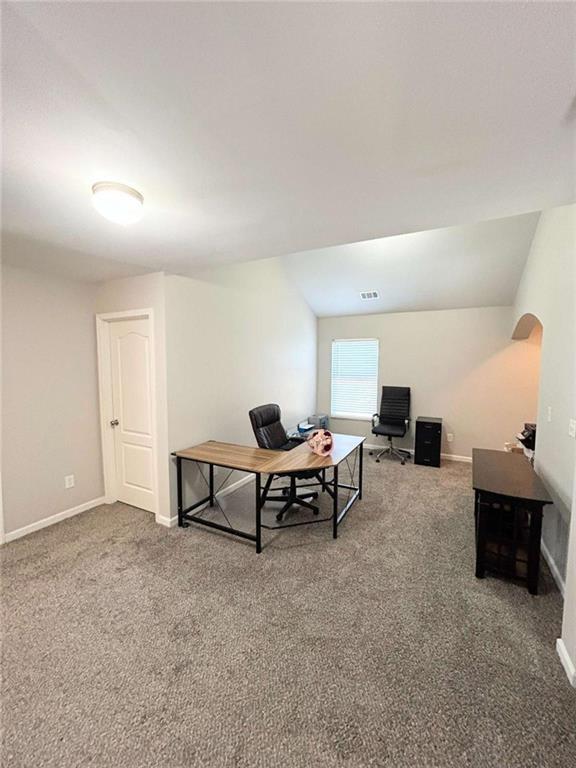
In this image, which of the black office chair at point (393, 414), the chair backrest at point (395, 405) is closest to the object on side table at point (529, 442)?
the black office chair at point (393, 414)

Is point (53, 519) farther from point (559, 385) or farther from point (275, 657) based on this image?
point (559, 385)

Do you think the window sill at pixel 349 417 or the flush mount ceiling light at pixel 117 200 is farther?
the window sill at pixel 349 417

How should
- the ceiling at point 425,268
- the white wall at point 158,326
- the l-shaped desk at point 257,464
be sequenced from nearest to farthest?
the l-shaped desk at point 257,464 → the white wall at point 158,326 → the ceiling at point 425,268

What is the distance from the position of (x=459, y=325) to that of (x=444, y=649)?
4561 millimetres

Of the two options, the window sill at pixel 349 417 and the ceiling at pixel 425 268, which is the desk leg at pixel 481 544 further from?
the window sill at pixel 349 417

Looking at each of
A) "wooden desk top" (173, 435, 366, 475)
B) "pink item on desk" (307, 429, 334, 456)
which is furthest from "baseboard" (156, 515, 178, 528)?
"pink item on desk" (307, 429, 334, 456)

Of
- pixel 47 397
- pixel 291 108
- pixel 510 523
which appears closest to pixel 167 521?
pixel 47 397

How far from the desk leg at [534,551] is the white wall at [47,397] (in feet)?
13.3

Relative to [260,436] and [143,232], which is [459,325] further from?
[143,232]

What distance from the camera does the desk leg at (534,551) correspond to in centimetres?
216

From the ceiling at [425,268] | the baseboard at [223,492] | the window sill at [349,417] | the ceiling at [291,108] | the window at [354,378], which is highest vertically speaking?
the ceiling at [425,268]

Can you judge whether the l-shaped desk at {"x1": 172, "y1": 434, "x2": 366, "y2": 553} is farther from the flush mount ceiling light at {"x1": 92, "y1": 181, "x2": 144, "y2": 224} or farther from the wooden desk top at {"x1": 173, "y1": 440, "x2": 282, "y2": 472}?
the flush mount ceiling light at {"x1": 92, "y1": 181, "x2": 144, "y2": 224}

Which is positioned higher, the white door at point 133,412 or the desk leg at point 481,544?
the white door at point 133,412

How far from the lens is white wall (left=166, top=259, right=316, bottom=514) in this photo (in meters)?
3.17
